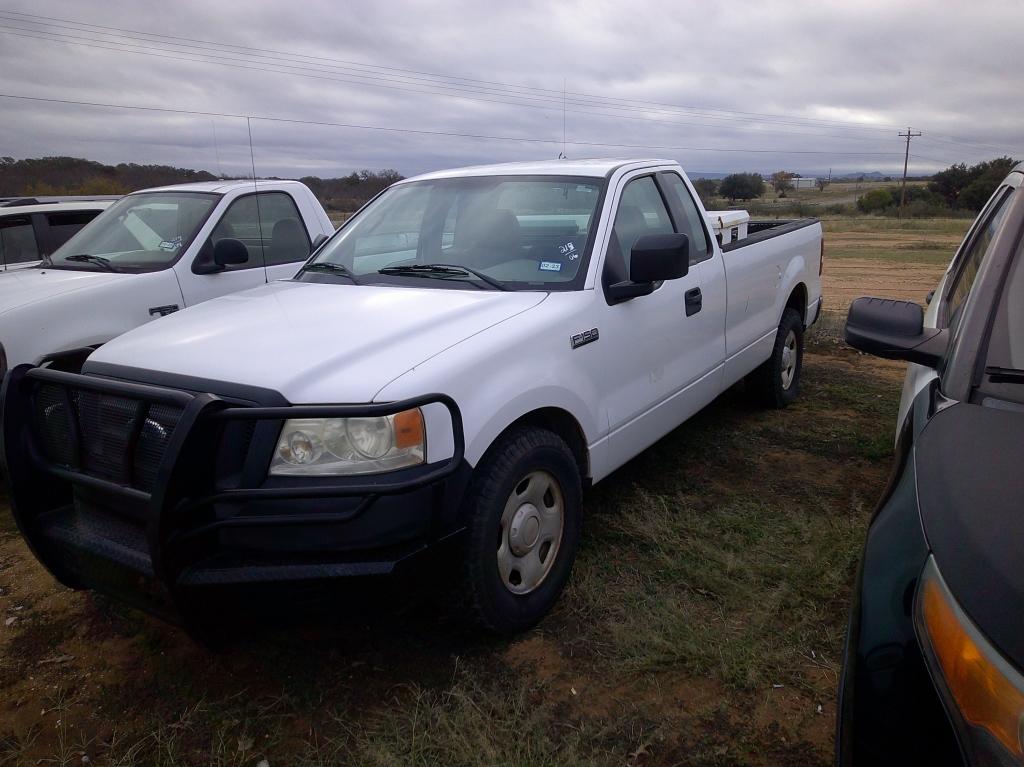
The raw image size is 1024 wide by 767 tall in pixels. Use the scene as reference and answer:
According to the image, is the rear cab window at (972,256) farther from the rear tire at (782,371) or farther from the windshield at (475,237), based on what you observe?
the rear tire at (782,371)

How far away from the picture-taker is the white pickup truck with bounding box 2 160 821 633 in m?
2.47

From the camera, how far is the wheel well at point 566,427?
3.22 m

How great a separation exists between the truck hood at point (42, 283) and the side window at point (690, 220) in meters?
3.58

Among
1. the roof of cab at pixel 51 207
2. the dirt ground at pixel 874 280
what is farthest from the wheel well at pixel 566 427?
the dirt ground at pixel 874 280

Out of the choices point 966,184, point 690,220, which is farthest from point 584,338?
point 966,184

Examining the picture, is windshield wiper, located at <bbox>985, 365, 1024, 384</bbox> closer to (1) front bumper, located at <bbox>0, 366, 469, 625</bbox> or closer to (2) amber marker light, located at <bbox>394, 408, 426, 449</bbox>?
(1) front bumper, located at <bbox>0, 366, 469, 625</bbox>

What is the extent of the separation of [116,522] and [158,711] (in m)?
0.70

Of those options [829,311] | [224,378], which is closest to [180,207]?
[224,378]

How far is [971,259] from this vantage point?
129 inches

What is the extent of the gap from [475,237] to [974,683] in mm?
3047

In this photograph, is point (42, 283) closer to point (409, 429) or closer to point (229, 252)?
point (229, 252)

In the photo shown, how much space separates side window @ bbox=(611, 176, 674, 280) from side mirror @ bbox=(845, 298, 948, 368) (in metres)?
1.37

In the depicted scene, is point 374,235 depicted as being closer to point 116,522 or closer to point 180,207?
point 116,522

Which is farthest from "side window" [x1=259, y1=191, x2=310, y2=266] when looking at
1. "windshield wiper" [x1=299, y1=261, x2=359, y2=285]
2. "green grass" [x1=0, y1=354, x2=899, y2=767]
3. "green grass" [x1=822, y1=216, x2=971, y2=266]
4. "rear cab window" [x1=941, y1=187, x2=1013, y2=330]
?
"green grass" [x1=822, y1=216, x2=971, y2=266]
